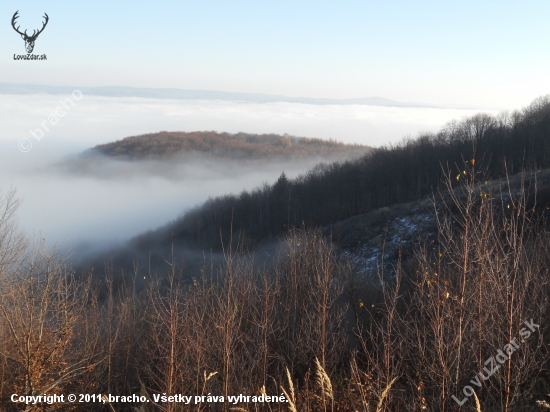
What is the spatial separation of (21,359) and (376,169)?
82.7 meters

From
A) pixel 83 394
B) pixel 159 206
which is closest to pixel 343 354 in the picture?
pixel 83 394

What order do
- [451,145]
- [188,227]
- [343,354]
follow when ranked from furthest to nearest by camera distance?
[188,227]
[451,145]
[343,354]

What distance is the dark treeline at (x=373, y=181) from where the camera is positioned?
79562 millimetres

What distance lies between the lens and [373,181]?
297 feet

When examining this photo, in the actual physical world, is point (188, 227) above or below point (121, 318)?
below

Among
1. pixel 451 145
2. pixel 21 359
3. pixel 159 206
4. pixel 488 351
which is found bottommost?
pixel 159 206

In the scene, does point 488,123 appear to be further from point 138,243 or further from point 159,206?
point 159,206

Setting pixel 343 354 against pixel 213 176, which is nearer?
pixel 343 354

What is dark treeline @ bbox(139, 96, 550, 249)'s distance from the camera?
79562mm

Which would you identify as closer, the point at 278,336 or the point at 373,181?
the point at 278,336

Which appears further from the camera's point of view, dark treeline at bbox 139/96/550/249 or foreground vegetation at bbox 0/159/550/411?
dark treeline at bbox 139/96/550/249

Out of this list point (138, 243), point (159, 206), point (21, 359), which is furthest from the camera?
point (159, 206)

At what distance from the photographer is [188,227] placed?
10069 cm

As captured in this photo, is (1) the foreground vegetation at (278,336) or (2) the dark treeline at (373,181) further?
(2) the dark treeline at (373,181)
